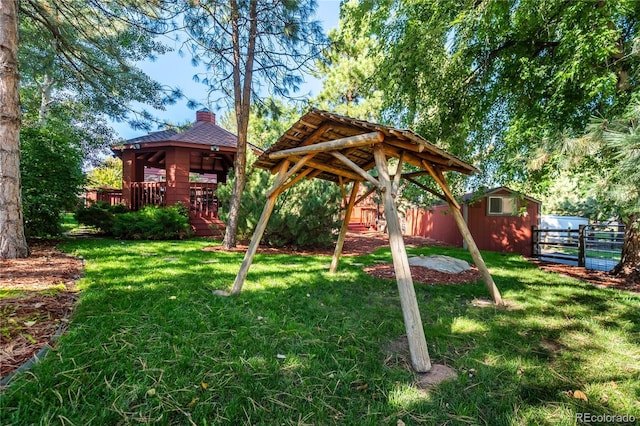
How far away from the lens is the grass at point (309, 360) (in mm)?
1659

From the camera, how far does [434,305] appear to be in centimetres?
370

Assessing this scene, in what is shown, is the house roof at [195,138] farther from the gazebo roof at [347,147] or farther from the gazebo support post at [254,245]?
the gazebo support post at [254,245]

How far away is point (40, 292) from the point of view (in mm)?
3098

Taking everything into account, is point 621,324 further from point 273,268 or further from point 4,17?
point 4,17

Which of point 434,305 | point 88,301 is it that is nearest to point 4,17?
point 88,301

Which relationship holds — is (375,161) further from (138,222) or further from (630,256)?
(138,222)

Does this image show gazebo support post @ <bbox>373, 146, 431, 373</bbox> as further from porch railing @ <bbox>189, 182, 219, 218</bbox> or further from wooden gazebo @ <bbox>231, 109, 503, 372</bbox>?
porch railing @ <bbox>189, 182, 219, 218</bbox>

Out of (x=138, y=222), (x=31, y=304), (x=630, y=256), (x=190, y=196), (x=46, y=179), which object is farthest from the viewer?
(x=190, y=196)

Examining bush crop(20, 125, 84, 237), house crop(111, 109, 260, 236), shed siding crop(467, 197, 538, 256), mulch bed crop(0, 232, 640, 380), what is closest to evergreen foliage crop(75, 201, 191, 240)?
house crop(111, 109, 260, 236)

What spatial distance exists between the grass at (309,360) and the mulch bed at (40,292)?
17 cm

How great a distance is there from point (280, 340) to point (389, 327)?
1146 mm

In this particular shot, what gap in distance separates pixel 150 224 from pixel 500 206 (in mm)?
12396

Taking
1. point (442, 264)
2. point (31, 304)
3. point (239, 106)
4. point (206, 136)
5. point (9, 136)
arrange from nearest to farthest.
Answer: point (31, 304) → point (9, 136) → point (442, 264) → point (239, 106) → point (206, 136)

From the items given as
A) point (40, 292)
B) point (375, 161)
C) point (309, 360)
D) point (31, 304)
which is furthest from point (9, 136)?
point (309, 360)
